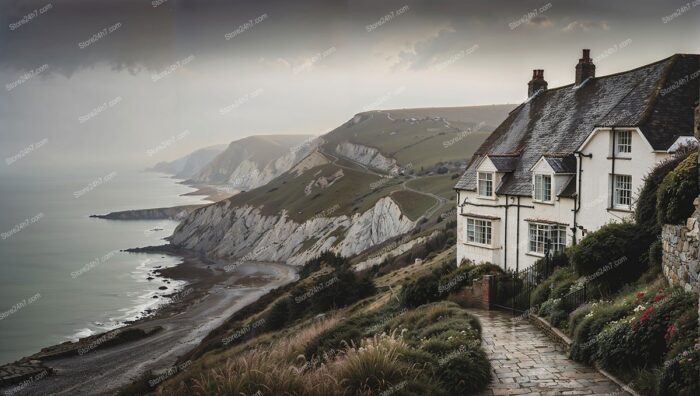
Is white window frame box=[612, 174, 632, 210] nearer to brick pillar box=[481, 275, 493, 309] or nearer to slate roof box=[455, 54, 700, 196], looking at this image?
slate roof box=[455, 54, 700, 196]

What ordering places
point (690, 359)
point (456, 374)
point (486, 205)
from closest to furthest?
point (690, 359), point (456, 374), point (486, 205)

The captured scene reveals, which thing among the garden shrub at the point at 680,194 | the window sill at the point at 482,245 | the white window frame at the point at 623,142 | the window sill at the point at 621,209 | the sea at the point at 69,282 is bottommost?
the sea at the point at 69,282

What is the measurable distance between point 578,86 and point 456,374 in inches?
1025

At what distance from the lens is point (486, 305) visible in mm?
22422

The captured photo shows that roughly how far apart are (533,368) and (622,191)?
15770 mm

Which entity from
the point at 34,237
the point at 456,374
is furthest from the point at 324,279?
the point at 34,237

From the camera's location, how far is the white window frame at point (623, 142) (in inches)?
1037

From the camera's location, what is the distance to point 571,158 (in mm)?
29156

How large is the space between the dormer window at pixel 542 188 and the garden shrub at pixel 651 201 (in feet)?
31.2

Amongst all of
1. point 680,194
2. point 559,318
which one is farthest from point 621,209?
point 680,194

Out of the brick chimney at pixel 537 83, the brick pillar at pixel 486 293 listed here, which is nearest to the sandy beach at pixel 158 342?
the brick pillar at pixel 486 293

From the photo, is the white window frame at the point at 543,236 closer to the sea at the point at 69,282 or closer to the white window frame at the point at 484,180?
the white window frame at the point at 484,180

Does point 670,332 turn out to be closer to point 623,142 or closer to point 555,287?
point 555,287

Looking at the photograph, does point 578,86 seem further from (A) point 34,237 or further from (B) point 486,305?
(A) point 34,237
